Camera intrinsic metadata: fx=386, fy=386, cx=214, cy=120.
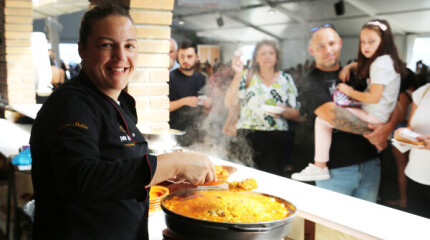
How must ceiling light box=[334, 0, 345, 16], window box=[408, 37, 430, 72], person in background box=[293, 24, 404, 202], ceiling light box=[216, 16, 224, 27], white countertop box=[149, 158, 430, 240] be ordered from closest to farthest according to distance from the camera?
white countertop box=[149, 158, 430, 240], window box=[408, 37, 430, 72], person in background box=[293, 24, 404, 202], ceiling light box=[334, 0, 345, 16], ceiling light box=[216, 16, 224, 27]

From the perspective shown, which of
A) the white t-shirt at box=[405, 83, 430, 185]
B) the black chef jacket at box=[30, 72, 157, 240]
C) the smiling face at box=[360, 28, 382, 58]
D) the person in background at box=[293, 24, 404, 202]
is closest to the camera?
the black chef jacket at box=[30, 72, 157, 240]

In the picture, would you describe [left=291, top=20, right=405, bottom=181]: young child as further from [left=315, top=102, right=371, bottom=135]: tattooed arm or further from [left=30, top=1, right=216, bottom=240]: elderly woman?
[left=30, top=1, right=216, bottom=240]: elderly woman

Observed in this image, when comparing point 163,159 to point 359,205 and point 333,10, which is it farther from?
point 333,10

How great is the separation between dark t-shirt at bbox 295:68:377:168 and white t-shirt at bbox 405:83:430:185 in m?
0.38

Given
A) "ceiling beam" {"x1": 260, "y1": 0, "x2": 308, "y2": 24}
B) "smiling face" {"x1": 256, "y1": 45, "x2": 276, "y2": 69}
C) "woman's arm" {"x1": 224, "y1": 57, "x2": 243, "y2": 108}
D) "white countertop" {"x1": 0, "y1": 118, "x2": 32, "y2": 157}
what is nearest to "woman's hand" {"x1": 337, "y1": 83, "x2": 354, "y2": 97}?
"smiling face" {"x1": 256, "y1": 45, "x2": 276, "y2": 69}

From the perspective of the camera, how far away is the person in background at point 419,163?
3.03m

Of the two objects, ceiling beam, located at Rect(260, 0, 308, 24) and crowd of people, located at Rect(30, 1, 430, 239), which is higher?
ceiling beam, located at Rect(260, 0, 308, 24)

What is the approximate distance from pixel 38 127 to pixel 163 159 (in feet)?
1.28

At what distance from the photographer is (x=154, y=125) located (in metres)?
3.01

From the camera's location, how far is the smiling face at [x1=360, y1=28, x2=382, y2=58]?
3375mm

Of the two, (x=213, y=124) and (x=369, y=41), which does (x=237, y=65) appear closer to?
(x=213, y=124)

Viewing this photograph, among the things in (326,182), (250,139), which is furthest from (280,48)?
(326,182)

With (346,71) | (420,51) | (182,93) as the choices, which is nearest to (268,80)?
(346,71)

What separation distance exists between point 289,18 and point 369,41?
4.37 ft
